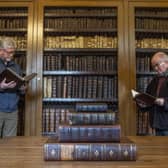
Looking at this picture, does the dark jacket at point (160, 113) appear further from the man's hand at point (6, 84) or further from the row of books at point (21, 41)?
the row of books at point (21, 41)

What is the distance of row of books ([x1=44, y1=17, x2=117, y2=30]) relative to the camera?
3.44 metres

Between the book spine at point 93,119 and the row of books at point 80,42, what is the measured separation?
84.3 inches

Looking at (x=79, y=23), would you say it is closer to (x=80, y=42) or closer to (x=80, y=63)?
(x=80, y=42)

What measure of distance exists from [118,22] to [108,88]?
0.75 metres

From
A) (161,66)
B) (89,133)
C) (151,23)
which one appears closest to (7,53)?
(161,66)

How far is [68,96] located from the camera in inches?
132

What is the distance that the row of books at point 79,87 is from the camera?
335cm

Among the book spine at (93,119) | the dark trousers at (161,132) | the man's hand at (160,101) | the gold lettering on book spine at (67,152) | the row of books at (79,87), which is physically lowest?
the dark trousers at (161,132)

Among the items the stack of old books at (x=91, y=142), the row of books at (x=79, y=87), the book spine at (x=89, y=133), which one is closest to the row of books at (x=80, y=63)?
the row of books at (x=79, y=87)

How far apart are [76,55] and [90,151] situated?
243 centimetres

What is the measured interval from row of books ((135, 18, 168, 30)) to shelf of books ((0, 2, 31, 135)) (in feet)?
4.16

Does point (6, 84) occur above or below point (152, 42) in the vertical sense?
below

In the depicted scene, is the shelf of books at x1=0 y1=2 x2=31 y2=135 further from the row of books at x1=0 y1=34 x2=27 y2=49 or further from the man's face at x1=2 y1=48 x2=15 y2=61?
the man's face at x1=2 y1=48 x2=15 y2=61

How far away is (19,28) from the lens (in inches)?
135
